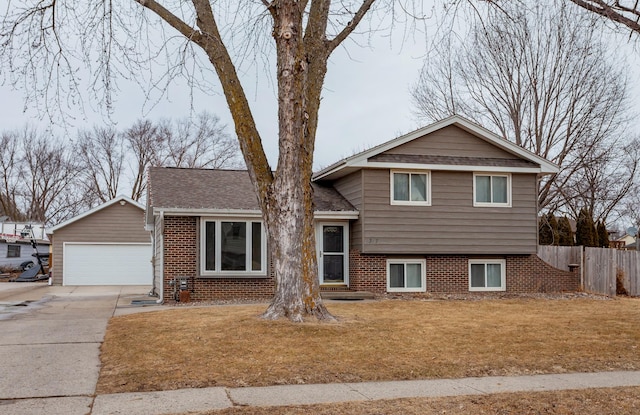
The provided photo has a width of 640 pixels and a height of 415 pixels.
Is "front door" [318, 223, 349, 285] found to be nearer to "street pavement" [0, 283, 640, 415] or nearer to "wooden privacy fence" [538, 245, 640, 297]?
"wooden privacy fence" [538, 245, 640, 297]

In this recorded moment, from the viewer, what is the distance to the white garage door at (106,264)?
96.3ft

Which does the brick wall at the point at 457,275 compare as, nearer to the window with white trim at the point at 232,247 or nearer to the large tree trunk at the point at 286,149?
the window with white trim at the point at 232,247

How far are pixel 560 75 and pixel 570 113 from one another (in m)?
1.75

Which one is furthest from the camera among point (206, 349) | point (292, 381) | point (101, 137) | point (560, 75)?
point (101, 137)

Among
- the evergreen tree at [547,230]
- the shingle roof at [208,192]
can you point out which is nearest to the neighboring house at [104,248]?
the shingle roof at [208,192]

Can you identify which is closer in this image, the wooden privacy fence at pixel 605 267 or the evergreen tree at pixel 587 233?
the wooden privacy fence at pixel 605 267

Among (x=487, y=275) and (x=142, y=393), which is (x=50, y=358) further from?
(x=487, y=275)

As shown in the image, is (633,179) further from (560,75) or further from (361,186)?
(361,186)

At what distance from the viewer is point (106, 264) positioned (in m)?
29.7

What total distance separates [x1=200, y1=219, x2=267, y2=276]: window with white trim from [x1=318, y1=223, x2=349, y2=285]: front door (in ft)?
6.58

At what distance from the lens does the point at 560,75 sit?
2806cm

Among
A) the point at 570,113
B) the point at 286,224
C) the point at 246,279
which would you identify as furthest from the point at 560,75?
the point at 286,224

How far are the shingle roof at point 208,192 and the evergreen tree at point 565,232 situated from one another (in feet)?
48.9

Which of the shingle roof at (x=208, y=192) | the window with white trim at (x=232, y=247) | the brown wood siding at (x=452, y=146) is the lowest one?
the window with white trim at (x=232, y=247)
